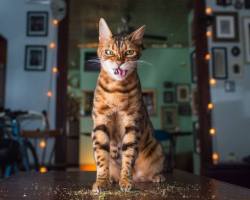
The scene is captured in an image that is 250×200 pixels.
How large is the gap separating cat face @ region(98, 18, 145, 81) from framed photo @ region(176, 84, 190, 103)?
6.80m

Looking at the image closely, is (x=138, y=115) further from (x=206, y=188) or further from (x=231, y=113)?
(x=231, y=113)

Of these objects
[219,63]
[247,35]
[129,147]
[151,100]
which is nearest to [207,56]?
[219,63]

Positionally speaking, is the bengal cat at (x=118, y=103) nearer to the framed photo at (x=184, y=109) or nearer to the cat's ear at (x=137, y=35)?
the cat's ear at (x=137, y=35)

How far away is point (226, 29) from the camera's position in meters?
3.62

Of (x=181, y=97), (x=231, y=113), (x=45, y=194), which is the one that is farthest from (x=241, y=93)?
(x=181, y=97)

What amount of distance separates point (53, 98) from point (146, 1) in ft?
7.68

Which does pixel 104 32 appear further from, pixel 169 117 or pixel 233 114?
pixel 169 117

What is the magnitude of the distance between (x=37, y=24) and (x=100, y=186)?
278cm

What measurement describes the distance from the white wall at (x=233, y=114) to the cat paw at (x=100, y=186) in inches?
106

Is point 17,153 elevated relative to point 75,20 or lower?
lower

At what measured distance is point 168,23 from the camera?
5906 millimetres

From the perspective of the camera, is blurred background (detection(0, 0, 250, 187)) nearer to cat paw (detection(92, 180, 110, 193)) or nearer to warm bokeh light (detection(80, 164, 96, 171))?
cat paw (detection(92, 180, 110, 193))

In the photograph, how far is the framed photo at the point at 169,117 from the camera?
7668mm

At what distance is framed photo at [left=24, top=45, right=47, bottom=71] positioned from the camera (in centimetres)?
334
